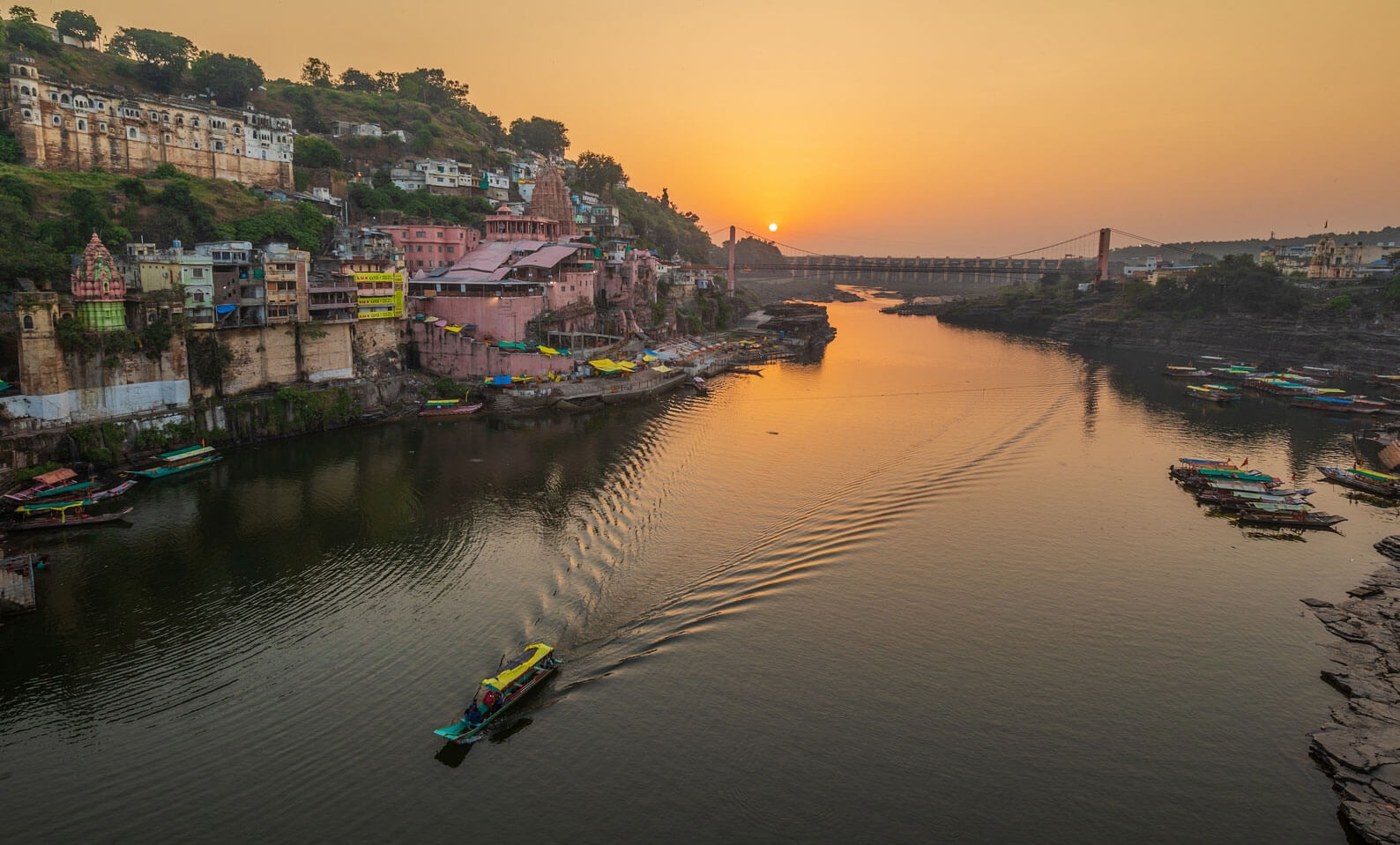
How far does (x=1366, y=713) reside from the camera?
36.9 ft

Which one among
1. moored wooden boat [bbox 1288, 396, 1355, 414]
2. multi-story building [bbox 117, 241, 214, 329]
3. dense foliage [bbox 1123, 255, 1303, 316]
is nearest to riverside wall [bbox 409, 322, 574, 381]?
multi-story building [bbox 117, 241, 214, 329]

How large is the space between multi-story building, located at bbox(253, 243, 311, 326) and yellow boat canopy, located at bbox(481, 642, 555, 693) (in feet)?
58.4

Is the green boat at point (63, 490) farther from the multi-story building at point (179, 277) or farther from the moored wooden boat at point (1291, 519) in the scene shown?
the moored wooden boat at point (1291, 519)

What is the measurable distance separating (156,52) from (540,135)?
30.2 m

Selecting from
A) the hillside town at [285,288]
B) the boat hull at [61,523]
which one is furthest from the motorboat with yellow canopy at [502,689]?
the hillside town at [285,288]

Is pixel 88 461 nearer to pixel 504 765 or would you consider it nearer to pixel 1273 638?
pixel 504 765

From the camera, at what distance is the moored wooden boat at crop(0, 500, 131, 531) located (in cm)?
1631

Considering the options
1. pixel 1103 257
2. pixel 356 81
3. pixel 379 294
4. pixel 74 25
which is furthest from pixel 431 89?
pixel 1103 257

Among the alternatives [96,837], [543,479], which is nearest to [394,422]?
[543,479]

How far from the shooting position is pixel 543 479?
826 inches

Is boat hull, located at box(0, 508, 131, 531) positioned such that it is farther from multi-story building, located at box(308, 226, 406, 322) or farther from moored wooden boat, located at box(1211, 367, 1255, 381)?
moored wooden boat, located at box(1211, 367, 1255, 381)

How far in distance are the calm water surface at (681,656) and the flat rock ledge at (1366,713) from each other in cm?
29

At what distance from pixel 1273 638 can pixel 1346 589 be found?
3.37 meters

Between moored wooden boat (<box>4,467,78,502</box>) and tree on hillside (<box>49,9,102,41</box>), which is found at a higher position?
tree on hillside (<box>49,9,102,41</box>)
